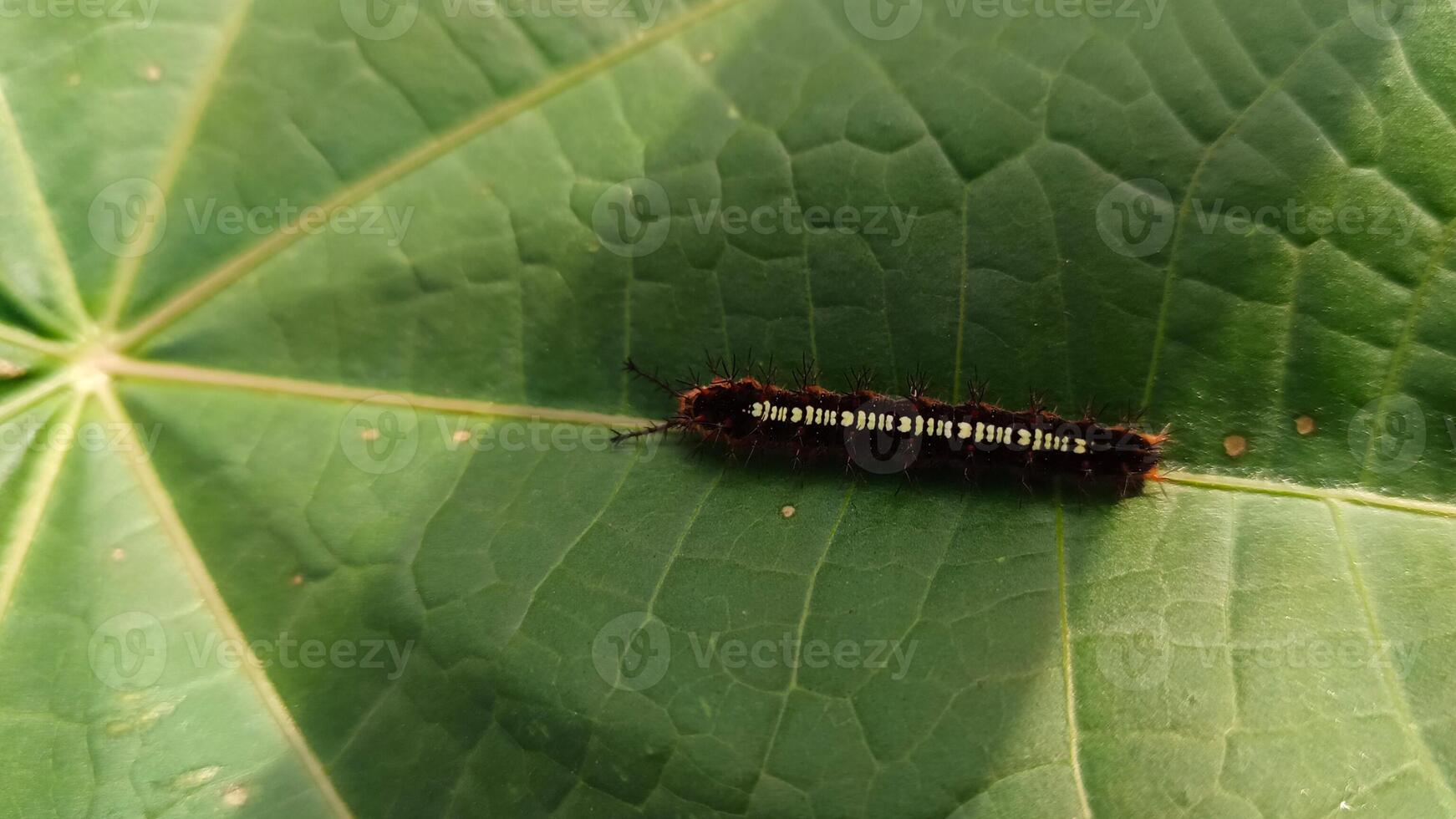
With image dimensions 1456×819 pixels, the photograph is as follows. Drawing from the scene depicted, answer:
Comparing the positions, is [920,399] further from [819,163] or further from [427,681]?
[427,681]

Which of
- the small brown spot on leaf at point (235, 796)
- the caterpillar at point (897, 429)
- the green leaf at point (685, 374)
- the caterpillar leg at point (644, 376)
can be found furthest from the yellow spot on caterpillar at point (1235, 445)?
the small brown spot on leaf at point (235, 796)

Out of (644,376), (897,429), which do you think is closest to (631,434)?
(644,376)

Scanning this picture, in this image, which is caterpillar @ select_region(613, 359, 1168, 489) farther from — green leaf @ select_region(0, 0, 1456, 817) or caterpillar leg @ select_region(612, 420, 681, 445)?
green leaf @ select_region(0, 0, 1456, 817)

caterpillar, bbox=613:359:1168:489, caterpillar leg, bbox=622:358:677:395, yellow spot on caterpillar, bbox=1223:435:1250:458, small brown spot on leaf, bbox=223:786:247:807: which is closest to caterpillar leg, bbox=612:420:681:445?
caterpillar, bbox=613:359:1168:489

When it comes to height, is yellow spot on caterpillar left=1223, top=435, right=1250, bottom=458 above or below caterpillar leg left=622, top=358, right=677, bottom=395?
below

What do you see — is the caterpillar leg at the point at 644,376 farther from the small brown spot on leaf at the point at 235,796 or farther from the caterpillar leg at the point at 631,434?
the small brown spot on leaf at the point at 235,796

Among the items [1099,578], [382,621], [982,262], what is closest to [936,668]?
[1099,578]
